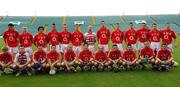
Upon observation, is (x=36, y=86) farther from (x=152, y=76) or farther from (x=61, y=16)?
(x=61, y=16)

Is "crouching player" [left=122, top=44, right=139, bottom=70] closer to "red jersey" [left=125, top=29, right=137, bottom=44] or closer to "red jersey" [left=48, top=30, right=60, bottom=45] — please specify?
"red jersey" [left=125, top=29, right=137, bottom=44]

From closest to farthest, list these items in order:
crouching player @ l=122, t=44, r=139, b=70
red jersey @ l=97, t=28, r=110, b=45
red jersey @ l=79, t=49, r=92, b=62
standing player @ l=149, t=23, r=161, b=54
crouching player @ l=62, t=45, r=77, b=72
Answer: crouching player @ l=62, t=45, r=77, b=72
crouching player @ l=122, t=44, r=139, b=70
red jersey @ l=79, t=49, r=92, b=62
standing player @ l=149, t=23, r=161, b=54
red jersey @ l=97, t=28, r=110, b=45

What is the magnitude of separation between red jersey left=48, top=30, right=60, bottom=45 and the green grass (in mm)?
2027

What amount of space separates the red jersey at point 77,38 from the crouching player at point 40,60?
1.96 m

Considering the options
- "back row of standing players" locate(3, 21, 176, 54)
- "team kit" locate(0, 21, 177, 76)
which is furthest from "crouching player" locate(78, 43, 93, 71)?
"back row of standing players" locate(3, 21, 176, 54)

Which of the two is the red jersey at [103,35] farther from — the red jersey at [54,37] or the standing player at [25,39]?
the standing player at [25,39]

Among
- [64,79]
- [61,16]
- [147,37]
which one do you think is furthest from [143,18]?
[64,79]

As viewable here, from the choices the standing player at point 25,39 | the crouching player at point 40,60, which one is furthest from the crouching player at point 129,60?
the standing player at point 25,39

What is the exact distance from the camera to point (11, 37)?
1402cm

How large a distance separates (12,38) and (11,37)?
0.23 feet

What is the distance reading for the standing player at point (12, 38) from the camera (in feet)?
45.9

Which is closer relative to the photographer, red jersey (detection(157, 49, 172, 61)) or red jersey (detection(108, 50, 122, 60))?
red jersey (detection(157, 49, 172, 61))

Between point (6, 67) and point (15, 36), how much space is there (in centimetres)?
173

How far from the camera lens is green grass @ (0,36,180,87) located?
35.7 ft
